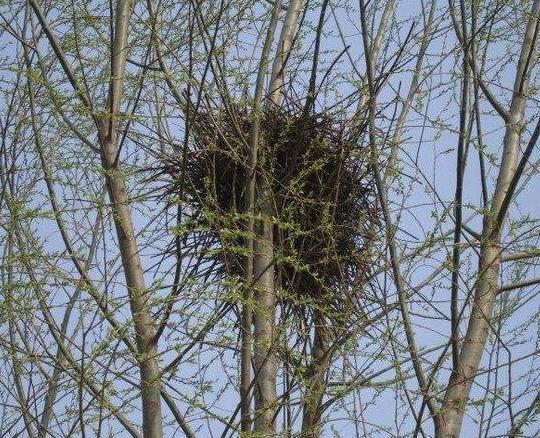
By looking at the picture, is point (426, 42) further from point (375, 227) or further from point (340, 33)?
point (375, 227)

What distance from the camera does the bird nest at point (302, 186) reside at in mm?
3818

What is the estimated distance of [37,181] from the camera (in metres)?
4.83

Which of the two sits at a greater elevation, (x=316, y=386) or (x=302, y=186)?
(x=302, y=186)

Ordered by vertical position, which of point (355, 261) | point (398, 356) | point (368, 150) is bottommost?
point (398, 356)

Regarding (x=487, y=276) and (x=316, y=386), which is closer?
(x=487, y=276)

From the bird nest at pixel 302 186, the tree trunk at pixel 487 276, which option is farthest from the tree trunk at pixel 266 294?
the tree trunk at pixel 487 276

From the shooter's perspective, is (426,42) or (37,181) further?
(37,181)

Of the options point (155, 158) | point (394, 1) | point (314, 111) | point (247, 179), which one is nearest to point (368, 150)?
point (314, 111)

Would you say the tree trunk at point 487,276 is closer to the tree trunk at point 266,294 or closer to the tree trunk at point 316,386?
the tree trunk at point 316,386

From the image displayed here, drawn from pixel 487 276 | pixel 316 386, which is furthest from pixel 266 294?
pixel 487 276

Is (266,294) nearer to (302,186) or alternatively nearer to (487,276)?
(302,186)

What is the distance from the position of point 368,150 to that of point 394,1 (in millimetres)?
1318

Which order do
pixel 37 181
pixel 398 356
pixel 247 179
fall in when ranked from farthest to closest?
pixel 37 181, pixel 247 179, pixel 398 356

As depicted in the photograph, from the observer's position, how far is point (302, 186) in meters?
3.80
